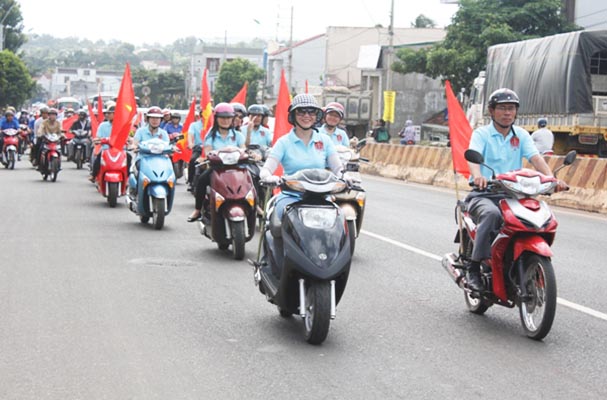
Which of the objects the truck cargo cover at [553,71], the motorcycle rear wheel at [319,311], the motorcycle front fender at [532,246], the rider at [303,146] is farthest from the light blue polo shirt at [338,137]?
the truck cargo cover at [553,71]

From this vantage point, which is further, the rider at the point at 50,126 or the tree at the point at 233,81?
the tree at the point at 233,81

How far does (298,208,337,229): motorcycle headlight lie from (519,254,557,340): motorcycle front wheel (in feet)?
4.69

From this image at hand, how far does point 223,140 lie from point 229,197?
69.3 inches

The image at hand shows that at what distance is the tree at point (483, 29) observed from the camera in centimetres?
4847

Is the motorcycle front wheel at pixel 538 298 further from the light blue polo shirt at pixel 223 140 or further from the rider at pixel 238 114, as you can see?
the rider at pixel 238 114

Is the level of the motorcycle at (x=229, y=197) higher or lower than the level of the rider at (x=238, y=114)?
lower

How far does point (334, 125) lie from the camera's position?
43.1ft

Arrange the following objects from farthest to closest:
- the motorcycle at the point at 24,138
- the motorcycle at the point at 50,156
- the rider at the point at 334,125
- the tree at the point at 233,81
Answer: the tree at the point at 233,81
the motorcycle at the point at 24,138
the motorcycle at the point at 50,156
the rider at the point at 334,125

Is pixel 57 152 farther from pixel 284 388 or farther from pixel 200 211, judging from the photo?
pixel 284 388

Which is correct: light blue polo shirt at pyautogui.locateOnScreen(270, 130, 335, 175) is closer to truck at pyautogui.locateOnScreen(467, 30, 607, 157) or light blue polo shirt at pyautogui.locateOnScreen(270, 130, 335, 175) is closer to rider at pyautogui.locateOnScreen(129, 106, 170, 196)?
rider at pyautogui.locateOnScreen(129, 106, 170, 196)

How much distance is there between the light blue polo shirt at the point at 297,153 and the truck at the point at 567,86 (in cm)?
1965

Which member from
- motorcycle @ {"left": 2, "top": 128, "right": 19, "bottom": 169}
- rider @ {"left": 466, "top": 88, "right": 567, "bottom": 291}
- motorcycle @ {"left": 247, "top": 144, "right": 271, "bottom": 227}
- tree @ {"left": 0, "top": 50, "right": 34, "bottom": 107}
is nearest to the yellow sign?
→ motorcycle @ {"left": 2, "top": 128, "right": 19, "bottom": 169}

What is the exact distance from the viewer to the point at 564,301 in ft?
30.3

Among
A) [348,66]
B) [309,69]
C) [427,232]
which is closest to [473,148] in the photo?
[427,232]
